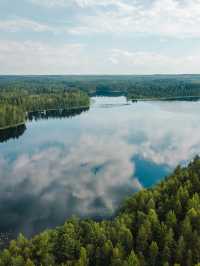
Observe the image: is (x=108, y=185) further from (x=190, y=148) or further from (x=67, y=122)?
(x=67, y=122)

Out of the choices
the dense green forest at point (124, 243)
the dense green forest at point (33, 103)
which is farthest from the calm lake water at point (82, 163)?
the dense green forest at point (124, 243)

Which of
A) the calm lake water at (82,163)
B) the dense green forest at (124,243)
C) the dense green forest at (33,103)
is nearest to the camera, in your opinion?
the dense green forest at (124,243)

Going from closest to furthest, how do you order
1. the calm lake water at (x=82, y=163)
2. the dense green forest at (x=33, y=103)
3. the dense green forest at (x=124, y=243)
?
the dense green forest at (x=124, y=243) → the calm lake water at (x=82, y=163) → the dense green forest at (x=33, y=103)

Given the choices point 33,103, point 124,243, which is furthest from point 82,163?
point 33,103

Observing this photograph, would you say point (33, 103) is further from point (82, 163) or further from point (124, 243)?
point (124, 243)

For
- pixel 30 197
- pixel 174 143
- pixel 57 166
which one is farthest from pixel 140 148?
pixel 30 197

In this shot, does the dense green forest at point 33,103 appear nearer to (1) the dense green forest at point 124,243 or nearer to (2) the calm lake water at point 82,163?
(2) the calm lake water at point 82,163
